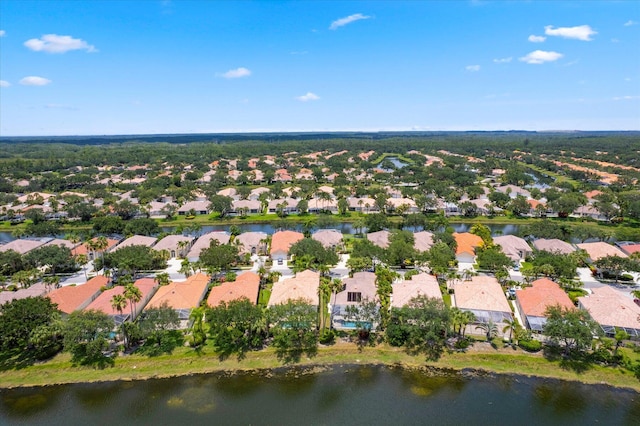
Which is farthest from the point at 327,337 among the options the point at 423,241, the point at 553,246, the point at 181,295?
the point at 553,246

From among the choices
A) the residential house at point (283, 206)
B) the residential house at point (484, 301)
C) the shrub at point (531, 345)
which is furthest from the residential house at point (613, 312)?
the residential house at point (283, 206)

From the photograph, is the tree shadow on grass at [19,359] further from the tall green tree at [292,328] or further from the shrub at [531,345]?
the shrub at [531,345]

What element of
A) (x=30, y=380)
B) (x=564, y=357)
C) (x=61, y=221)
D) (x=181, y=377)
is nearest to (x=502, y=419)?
(x=564, y=357)

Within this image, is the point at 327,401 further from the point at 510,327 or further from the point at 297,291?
the point at 510,327

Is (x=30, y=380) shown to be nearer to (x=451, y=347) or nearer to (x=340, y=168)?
(x=451, y=347)

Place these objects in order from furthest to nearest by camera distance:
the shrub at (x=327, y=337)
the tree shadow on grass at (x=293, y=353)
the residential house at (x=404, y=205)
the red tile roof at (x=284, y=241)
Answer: the residential house at (x=404, y=205), the red tile roof at (x=284, y=241), the shrub at (x=327, y=337), the tree shadow on grass at (x=293, y=353)

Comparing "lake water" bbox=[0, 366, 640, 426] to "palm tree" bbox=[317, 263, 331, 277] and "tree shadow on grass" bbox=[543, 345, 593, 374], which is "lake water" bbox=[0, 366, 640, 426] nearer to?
"tree shadow on grass" bbox=[543, 345, 593, 374]
